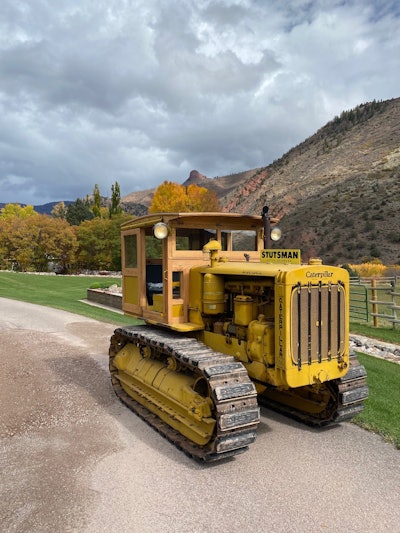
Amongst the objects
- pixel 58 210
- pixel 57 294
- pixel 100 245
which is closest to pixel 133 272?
pixel 57 294

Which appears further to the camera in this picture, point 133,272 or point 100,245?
point 100,245

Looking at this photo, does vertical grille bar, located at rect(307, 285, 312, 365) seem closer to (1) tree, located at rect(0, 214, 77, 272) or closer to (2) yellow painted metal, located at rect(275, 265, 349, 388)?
(2) yellow painted metal, located at rect(275, 265, 349, 388)

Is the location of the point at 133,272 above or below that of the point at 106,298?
above

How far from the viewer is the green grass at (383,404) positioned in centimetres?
605

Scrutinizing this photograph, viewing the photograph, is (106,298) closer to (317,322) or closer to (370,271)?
(317,322)

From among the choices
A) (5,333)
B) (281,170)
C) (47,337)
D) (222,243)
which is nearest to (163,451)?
(222,243)

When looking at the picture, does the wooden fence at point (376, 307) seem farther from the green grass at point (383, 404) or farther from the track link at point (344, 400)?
the track link at point (344, 400)

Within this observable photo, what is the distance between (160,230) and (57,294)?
21421 millimetres

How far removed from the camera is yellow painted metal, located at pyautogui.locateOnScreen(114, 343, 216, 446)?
17.4 ft

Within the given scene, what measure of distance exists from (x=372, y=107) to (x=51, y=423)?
88186 millimetres

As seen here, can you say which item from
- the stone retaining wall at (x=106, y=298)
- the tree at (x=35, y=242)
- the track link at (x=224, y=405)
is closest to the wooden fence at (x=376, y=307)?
the track link at (x=224, y=405)

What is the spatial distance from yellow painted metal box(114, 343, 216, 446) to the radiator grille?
4.44ft

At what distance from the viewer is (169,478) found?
15.6 feet

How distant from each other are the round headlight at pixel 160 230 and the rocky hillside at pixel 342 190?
113 ft
